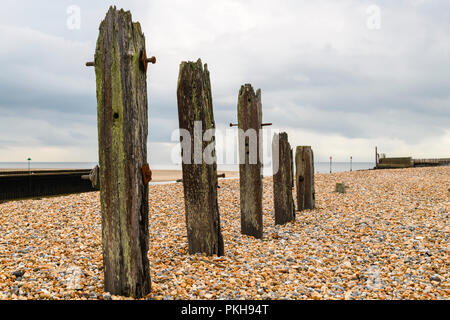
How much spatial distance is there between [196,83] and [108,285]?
329 cm

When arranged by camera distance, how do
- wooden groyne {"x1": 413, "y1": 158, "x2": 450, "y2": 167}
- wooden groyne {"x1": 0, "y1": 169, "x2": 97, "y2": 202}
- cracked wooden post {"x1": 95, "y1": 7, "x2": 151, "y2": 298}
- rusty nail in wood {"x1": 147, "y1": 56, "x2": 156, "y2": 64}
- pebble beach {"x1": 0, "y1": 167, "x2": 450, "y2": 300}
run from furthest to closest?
wooden groyne {"x1": 413, "y1": 158, "x2": 450, "y2": 167}
wooden groyne {"x1": 0, "y1": 169, "x2": 97, "y2": 202}
pebble beach {"x1": 0, "y1": 167, "x2": 450, "y2": 300}
rusty nail in wood {"x1": 147, "y1": 56, "x2": 156, "y2": 64}
cracked wooden post {"x1": 95, "y1": 7, "x2": 151, "y2": 298}

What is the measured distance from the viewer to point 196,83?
5.91 metres

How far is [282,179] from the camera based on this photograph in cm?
916

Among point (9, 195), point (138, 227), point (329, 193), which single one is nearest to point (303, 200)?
point (329, 193)

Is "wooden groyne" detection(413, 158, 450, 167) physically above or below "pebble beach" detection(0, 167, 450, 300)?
above

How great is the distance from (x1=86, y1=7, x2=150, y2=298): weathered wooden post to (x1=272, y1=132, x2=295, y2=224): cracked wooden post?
5238 mm

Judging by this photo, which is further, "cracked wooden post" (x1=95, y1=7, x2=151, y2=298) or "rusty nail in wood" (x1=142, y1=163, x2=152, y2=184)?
"rusty nail in wood" (x1=142, y1=163, x2=152, y2=184)

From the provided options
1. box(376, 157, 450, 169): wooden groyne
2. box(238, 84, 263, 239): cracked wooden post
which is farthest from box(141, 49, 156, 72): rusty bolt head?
box(376, 157, 450, 169): wooden groyne

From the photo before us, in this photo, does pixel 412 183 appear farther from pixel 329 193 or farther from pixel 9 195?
pixel 9 195

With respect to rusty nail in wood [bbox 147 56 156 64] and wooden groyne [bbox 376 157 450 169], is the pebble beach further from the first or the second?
wooden groyne [bbox 376 157 450 169]

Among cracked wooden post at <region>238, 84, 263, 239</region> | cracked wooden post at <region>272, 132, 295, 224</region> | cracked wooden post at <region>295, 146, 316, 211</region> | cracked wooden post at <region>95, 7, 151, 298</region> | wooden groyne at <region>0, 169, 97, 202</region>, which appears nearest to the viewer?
cracked wooden post at <region>95, 7, 151, 298</region>

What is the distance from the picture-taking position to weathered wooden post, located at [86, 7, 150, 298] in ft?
14.0

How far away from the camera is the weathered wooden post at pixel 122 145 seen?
427 centimetres

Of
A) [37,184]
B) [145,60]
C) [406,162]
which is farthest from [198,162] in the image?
[406,162]
